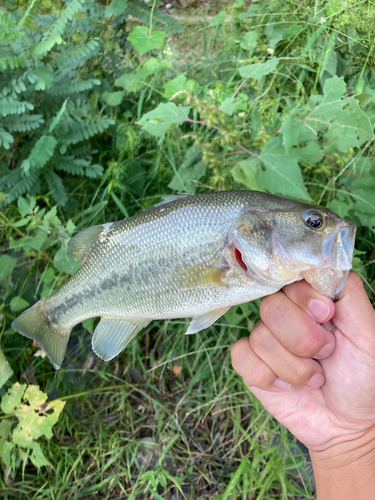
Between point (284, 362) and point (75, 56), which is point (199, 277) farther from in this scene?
point (75, 56)

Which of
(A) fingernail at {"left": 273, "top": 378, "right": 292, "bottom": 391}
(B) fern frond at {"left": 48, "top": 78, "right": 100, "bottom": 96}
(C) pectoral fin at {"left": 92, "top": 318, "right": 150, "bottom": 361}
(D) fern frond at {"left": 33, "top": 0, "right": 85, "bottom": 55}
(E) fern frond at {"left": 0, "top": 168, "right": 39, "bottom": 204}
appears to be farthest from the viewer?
(B) fern frond at {"left": 48, "top": 78, "right": 100, "bottom": 96}

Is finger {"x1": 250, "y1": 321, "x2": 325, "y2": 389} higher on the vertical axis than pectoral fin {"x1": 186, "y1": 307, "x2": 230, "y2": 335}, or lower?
lower

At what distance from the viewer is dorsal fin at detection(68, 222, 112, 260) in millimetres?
2570

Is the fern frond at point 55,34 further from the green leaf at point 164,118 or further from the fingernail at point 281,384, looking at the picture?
the fingernail at point 281,384

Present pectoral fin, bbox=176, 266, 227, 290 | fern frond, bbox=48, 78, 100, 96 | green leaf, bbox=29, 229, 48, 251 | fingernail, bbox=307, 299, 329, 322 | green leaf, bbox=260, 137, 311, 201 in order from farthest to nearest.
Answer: fern frond, bbox=48, 78, 100, 96 → green leaf, bbox=29, 229, 48, 251 → green leaf, bbox=260, 137, 311, 201 → pectoral fin, bbox=176, 266, 227, 290 → fingernail, bbox=307, 299, 329, 322

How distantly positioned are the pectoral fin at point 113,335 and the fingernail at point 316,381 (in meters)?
1.22

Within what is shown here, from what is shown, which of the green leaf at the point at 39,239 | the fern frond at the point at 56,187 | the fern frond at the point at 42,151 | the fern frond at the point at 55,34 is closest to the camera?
the green leaf at the point at 39,239

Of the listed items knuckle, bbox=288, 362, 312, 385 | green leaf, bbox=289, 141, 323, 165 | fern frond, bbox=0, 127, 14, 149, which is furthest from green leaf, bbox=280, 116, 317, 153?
fern frond, bbox=0, 127, 14, 149

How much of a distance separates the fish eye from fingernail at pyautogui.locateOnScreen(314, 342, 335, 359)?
0.80 meters

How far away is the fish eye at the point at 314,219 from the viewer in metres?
1.98

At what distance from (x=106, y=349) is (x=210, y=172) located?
204 cm

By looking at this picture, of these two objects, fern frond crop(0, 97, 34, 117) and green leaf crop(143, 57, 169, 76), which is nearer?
fern frond crop(0, 97, 34, 117)

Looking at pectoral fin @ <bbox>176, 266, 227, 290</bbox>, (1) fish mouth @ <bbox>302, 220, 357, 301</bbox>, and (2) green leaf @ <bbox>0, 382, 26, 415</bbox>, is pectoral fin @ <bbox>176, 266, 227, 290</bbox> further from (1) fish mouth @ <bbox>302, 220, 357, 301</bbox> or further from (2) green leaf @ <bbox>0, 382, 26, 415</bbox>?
(2) green leaf @ <bbox>0, 382, 26, 415</bbox>

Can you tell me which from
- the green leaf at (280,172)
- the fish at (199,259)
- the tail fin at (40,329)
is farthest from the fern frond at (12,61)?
the green leaf at (280,172)
